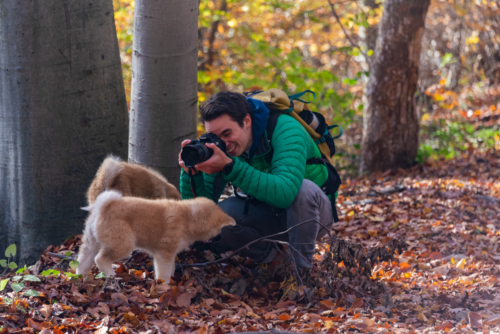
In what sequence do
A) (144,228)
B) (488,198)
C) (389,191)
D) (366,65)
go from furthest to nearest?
→ (366,65), (389,191), (488,198), (144,228)

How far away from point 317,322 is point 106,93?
2.74m

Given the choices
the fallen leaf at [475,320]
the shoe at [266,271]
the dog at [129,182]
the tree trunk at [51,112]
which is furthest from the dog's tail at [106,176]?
the fallen leaf at [475,320]

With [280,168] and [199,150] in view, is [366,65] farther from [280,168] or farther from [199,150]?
[199,150]

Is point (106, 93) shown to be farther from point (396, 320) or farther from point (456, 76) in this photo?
point (456, 76)

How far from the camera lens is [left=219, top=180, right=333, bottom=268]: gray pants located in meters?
3.41

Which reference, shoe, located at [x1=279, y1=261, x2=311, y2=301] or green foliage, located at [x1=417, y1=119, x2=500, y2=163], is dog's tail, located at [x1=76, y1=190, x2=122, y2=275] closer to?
shoe, located at [x1=279, y1=261, x2=311, y2=301]

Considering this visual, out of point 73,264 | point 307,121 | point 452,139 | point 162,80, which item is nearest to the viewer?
point 73,264

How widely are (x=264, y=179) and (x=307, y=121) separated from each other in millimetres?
882

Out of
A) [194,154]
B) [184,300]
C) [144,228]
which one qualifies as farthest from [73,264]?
[194,154]

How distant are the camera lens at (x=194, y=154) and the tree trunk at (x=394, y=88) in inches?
221

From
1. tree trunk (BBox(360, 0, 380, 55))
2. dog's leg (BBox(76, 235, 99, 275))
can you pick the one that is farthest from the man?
tree trunk (BBox(360, 0, 380, 55))

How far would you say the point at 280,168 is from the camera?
128 inches

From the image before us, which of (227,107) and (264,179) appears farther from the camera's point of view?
(227,107)

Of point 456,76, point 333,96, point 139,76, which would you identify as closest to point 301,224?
point 139,76
